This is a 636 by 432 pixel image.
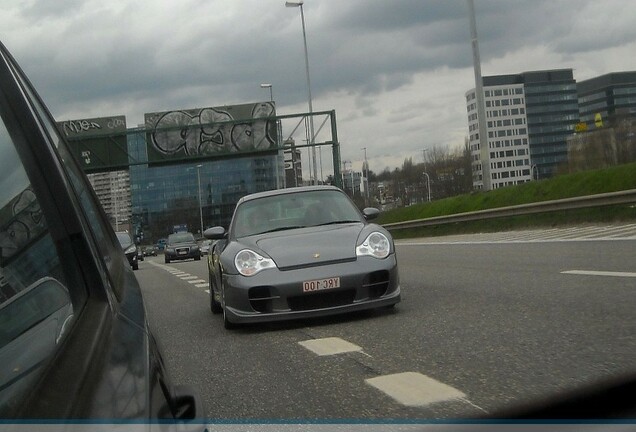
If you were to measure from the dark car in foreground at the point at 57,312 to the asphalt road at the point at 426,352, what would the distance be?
0.49 meters

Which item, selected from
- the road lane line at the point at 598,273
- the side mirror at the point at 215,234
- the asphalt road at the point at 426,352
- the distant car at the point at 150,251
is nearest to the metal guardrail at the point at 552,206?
the road lane line at the point at 598,273

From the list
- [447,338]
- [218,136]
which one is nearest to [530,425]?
[447,338]

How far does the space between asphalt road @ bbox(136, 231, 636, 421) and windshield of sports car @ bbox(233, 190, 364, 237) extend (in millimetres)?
1040

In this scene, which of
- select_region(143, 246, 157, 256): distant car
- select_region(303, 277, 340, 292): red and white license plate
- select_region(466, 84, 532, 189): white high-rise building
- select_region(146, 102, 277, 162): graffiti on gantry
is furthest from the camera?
select_region(466, 84, 532, 189): white high-rise building

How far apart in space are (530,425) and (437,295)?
5.92 m

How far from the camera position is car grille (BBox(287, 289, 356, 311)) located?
7250 millimetres

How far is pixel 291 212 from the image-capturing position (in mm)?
8445

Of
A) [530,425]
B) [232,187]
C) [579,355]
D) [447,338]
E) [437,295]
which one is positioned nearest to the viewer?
[530,425]

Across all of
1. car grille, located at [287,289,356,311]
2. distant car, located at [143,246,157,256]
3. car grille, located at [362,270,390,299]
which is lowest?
distant car, located at [143,246,157,256]

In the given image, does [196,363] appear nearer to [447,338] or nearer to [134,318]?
[447,338]

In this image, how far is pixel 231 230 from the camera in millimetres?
8484

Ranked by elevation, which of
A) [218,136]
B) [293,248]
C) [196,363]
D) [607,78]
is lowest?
[196,363]

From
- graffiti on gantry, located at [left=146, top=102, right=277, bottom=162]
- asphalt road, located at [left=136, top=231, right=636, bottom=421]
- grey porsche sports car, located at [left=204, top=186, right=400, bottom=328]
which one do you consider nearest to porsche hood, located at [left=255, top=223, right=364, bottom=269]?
grey porsche sports car, located at [left=204, top=186, right=400, bottom=328]

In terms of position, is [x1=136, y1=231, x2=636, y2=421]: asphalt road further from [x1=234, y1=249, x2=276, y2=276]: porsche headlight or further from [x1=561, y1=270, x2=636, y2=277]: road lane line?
[x1=234, y1=249, x2=276, y2=276]: porsche headlight
